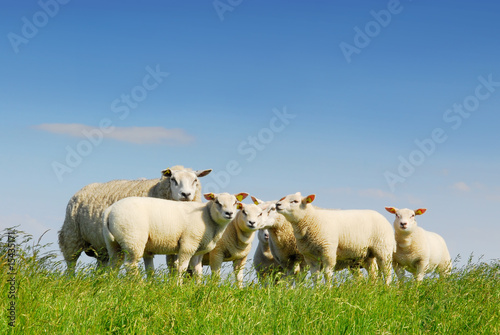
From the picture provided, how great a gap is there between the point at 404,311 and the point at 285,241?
4.25m

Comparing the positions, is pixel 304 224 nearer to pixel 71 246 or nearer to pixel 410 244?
pixel 410 244

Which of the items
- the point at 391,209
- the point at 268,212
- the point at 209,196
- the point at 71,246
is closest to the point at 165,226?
the point at 209,196

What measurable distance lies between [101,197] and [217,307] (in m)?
6.32

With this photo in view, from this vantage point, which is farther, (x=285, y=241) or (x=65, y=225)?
(x=65, y=225)

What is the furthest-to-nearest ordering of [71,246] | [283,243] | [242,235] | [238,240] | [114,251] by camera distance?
1. [71,246]
2. [283,243]
3. [238,240]
4. [242,235]
5. [114,251]

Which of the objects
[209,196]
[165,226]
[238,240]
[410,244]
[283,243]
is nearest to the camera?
[165,226]

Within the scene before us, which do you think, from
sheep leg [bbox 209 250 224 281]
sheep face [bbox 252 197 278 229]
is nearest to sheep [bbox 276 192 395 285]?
sheep face [bbox 252 197 278 229]

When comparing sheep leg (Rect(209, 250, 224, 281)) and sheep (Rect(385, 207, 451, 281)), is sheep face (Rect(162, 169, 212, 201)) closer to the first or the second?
sheep leg (Rect(209, 250, 224, 281))

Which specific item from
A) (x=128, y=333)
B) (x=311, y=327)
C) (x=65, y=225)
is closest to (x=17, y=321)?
(x=128, y=333)

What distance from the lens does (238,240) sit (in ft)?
32.8

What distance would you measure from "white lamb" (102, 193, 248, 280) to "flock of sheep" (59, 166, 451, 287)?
1 centimetres

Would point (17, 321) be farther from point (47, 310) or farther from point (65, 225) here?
point (65, 225)

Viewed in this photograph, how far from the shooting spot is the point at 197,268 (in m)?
9.59

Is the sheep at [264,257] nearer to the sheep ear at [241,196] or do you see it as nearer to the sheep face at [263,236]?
the sheep face at [263,236]
